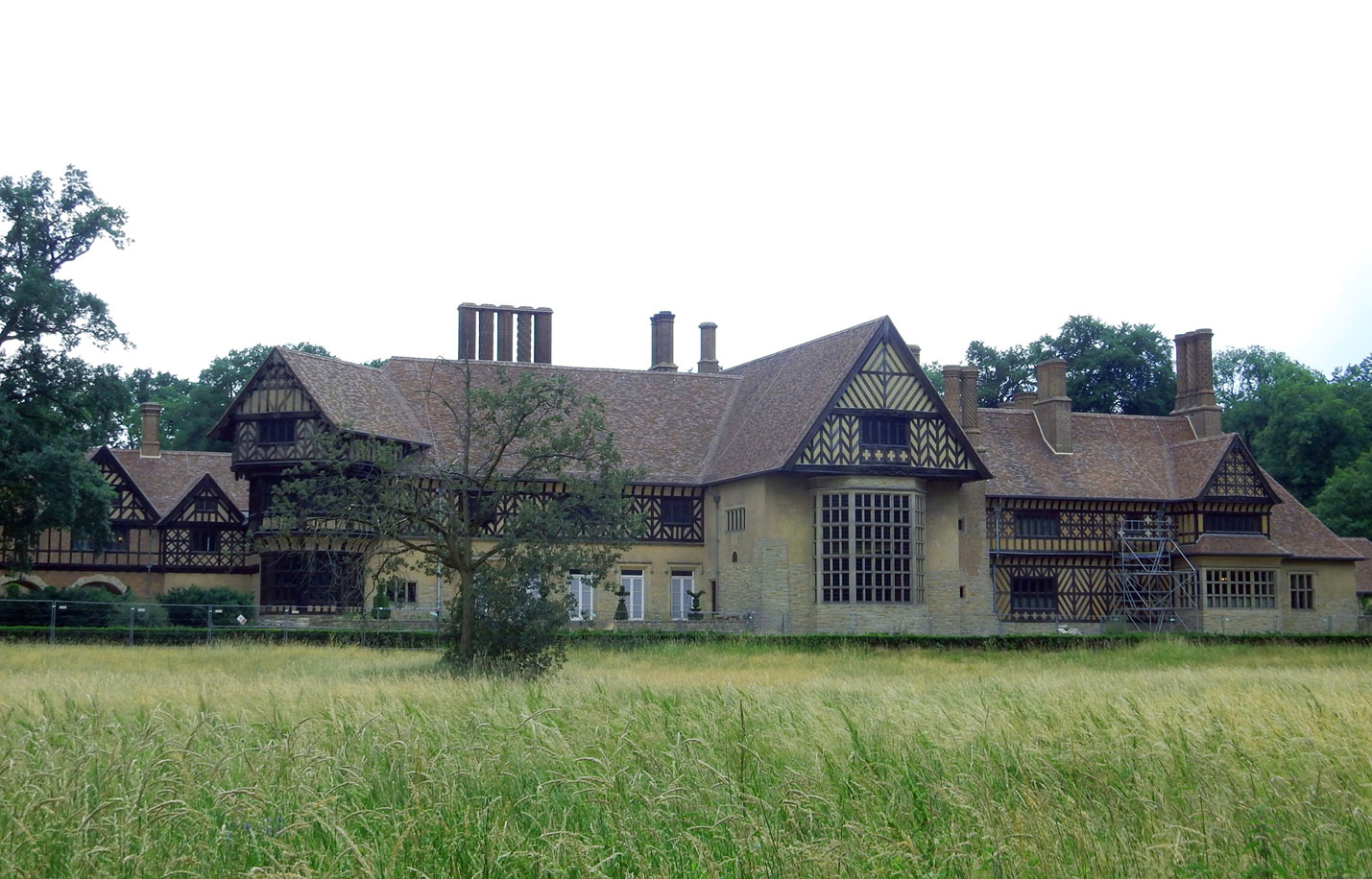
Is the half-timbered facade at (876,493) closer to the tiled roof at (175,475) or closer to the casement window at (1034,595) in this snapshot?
the casement window at (1034,595)

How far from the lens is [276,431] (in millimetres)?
41000

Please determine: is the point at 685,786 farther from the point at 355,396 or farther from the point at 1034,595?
the point at 1034,595

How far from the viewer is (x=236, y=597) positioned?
43844 mm

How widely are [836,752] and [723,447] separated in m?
34.3

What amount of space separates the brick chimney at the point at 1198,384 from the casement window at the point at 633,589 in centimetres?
2138

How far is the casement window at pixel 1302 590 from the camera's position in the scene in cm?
4700

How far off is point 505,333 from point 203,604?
13.3 metres

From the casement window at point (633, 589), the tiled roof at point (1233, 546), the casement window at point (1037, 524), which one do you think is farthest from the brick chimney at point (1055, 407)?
the casement window at point (633, 589)

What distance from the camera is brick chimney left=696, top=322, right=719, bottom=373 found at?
51906 mm

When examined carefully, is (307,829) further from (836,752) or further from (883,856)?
(836,752)

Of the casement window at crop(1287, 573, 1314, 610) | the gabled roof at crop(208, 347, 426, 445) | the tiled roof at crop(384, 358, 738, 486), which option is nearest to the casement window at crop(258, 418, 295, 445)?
the gabled roof at crop(208, 347, 426, 445)

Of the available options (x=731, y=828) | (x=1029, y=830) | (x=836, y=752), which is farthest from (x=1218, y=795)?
(x=731, y=828)

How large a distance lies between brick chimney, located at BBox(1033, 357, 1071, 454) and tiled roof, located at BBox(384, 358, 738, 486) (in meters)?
10.6

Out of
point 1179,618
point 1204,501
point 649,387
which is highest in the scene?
point 649,387
